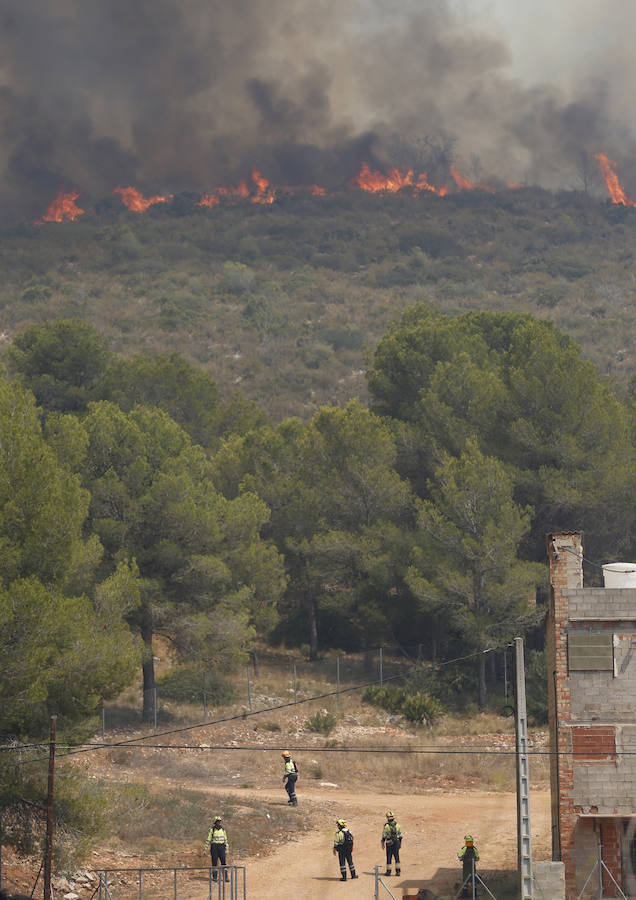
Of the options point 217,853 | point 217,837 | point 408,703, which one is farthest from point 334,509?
point 217,837

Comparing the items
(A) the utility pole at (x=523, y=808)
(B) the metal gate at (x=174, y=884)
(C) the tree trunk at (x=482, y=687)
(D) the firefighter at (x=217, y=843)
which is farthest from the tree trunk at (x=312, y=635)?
(A) the utility pole at (x=523, y=808)

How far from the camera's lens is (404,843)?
30.5m

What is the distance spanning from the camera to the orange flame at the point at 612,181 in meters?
180

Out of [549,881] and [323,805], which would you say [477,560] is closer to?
[323,805]

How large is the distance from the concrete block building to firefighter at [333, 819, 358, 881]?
5053 mm

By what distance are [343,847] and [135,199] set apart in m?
173

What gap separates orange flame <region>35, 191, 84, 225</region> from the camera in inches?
7111

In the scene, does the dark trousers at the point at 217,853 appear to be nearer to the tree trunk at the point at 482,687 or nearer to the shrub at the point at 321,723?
the shrub at the point at 321,723

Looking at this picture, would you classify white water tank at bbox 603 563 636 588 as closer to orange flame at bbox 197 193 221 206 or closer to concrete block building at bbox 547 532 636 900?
concrete block building at bbox 547 532 636 900

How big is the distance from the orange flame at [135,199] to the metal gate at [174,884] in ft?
535

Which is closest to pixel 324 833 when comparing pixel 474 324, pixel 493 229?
pixel 474 324

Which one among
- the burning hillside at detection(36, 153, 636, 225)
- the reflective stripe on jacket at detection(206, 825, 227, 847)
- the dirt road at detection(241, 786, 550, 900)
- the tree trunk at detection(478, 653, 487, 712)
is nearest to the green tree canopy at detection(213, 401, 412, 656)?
the tree trunk at detection(478, 653, 487, 712)

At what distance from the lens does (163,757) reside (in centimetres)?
3862

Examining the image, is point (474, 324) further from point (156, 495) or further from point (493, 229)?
point (493, 229)
